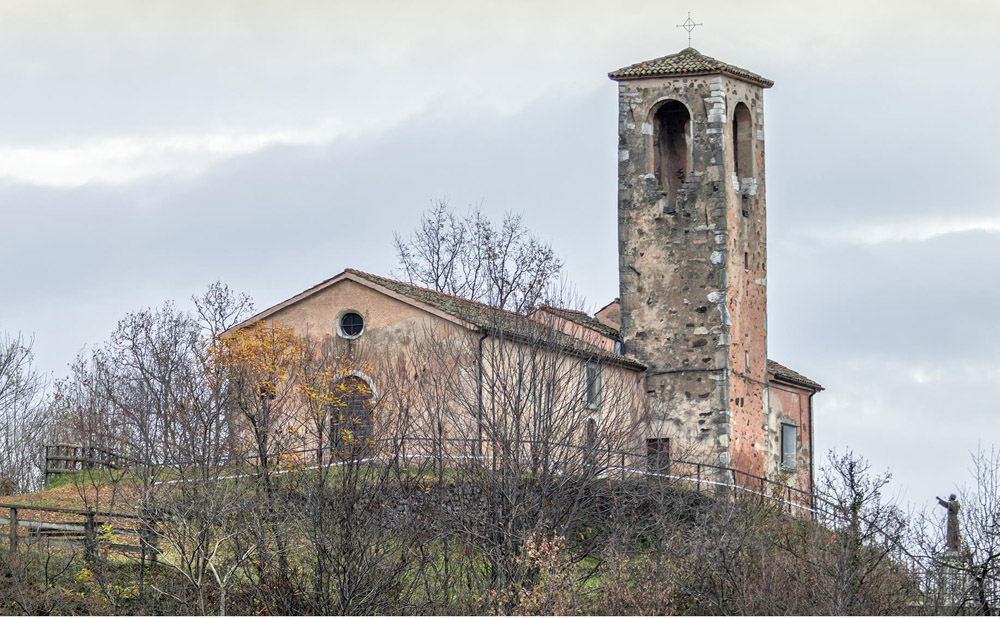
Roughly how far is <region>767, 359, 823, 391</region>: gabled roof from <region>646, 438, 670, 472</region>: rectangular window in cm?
425

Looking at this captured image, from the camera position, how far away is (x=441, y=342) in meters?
35.2

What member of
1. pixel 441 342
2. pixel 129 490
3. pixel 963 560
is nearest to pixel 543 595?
pixel 963 560

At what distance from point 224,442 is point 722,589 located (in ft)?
36.1

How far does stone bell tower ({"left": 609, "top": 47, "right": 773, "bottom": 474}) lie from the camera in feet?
133

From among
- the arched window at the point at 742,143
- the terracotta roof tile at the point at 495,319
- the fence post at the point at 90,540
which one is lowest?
the fence post at the point at 90,540

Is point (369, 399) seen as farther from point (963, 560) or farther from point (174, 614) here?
point (963, 560)

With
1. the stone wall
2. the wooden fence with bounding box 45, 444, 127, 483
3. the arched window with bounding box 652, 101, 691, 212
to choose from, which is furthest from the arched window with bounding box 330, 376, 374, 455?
the arched window with bounding box 652, 101, 691, 212

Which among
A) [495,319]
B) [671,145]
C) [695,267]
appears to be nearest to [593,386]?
[695,267]

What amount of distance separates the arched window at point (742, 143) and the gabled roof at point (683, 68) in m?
0.83

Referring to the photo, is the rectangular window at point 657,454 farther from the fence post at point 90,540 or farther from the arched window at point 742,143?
the fence post at point 90,540

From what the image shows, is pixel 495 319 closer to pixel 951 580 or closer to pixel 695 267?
pixel 695 267

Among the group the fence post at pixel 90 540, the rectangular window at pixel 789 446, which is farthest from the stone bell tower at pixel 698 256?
the fence post at pixel 90 540

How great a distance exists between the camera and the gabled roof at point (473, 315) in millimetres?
33969

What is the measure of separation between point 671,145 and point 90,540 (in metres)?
19.1
